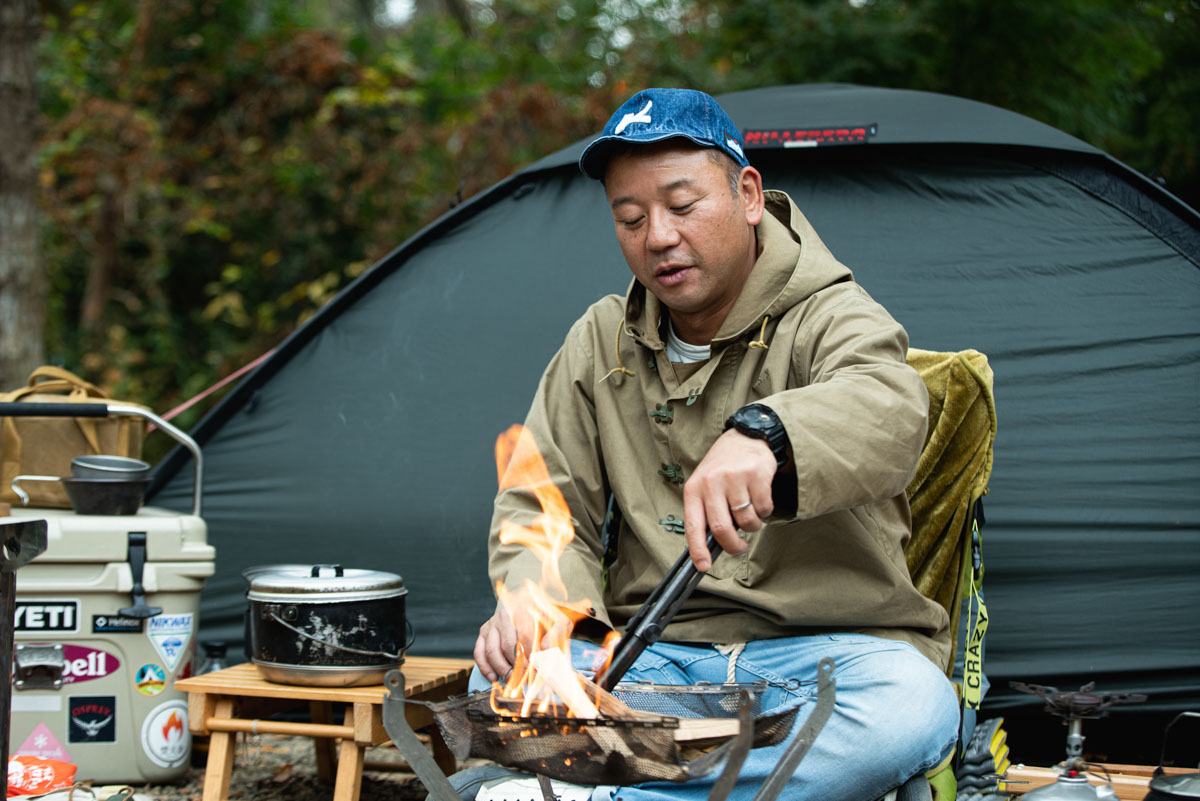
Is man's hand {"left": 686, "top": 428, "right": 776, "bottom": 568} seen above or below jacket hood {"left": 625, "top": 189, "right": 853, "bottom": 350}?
below

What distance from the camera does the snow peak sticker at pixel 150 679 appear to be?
2.74 meters

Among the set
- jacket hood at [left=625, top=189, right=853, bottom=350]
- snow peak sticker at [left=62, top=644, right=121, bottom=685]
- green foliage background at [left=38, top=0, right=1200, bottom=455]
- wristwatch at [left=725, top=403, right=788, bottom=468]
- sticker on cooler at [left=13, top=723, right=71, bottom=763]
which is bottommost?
sticker on cooler at [left=13, top=723, right=71, bottom=763]

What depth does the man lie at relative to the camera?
1711 millimetres

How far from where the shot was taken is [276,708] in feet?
8.77

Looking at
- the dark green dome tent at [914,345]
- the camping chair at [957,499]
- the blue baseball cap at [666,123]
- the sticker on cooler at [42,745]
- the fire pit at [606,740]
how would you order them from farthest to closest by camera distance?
the dark green dome tent at [914,345]
the sticker on cooler at [42,745]
the camping chair at [957,499]
the blue baseball cap at [666,123]
the fire pit at [606,740]

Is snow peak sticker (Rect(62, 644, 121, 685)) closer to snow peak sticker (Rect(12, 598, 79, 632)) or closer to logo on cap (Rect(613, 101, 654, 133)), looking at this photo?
snow peak sticker (Rect(12, 598, 79, 632))

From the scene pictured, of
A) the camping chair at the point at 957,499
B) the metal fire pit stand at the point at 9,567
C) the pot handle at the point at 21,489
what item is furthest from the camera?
the pot handle at the point at 21,489

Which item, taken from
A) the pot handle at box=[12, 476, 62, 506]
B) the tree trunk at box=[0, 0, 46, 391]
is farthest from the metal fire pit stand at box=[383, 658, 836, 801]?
the tree trunk at box=[0, 0, 46, 391]

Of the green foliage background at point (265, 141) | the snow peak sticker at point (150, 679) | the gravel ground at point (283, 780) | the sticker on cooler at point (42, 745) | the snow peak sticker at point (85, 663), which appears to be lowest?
the gravel ground at point (283, 780)

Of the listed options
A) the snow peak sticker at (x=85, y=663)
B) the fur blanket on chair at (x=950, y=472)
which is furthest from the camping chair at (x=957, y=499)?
the snow peak sticker at (x=85, y=663)

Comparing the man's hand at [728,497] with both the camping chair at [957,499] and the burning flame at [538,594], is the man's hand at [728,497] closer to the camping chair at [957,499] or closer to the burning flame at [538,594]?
the burning flame at [538,594]

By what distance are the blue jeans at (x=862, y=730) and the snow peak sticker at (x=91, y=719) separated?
146 centimetres

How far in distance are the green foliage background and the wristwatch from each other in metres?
5.42

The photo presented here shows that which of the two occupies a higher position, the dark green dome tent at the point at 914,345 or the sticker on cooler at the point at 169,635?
the dark green dome tent at the point at 914,345
